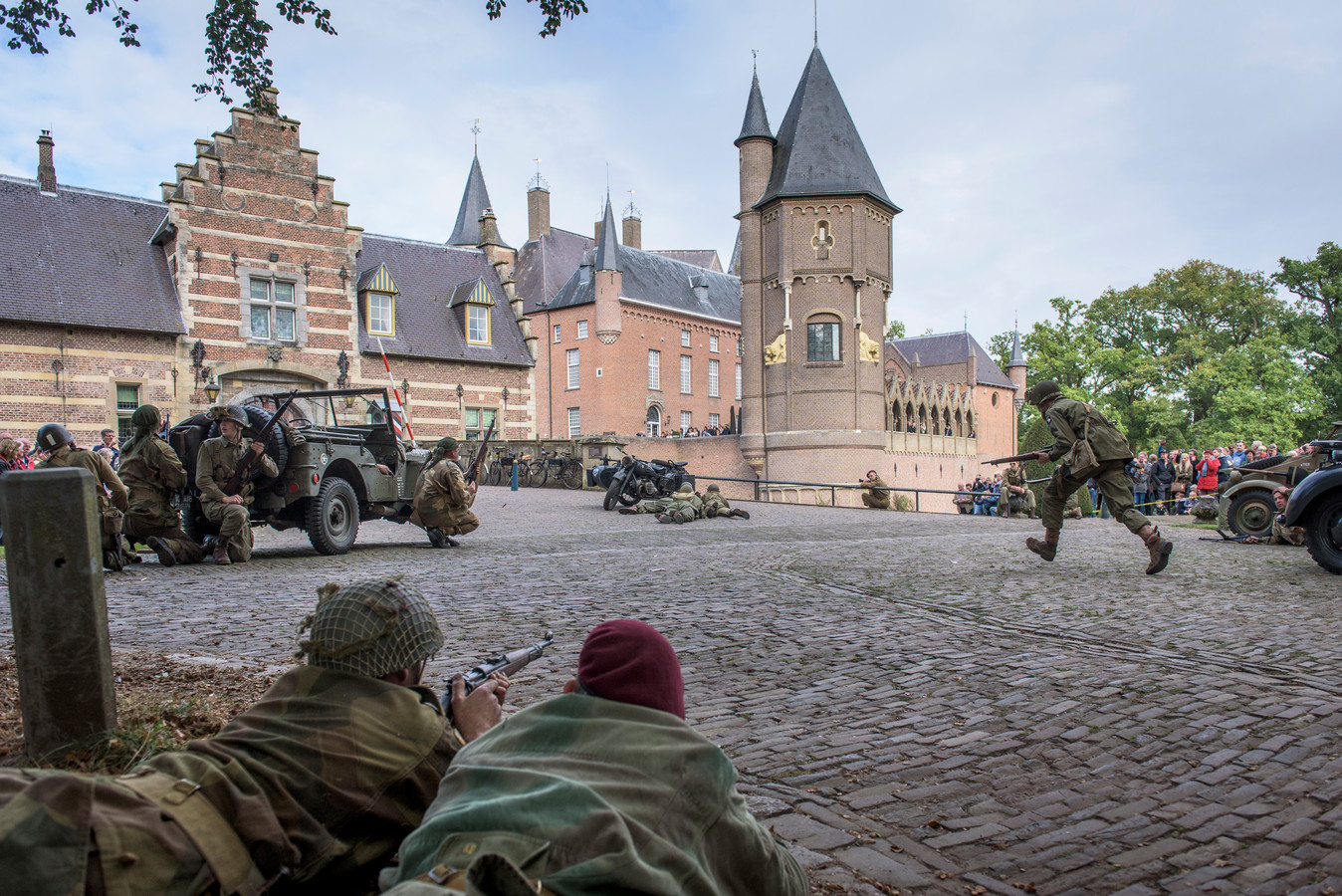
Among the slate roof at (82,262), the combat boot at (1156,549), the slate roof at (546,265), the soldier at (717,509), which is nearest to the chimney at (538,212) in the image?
the slate roof at (546,265)

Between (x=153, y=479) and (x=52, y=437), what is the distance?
124cm

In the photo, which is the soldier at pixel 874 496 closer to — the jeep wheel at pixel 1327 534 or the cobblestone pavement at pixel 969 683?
the cobblestone pavement at pixel 969 683

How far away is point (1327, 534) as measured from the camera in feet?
Result: 30.2

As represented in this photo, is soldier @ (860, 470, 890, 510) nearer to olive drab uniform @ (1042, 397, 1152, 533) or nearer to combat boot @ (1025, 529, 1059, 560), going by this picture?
combat boot @ (1025, 529, 1059, 560)

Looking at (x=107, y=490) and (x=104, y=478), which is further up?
(x=104, y=478)

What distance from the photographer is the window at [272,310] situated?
1133 inches

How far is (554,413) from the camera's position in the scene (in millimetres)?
54812

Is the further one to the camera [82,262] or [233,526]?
[82,262]

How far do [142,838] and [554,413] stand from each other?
175 feet

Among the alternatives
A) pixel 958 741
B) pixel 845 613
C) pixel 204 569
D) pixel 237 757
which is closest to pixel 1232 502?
pixel 845 613

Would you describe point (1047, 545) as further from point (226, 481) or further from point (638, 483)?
point (638, 483)

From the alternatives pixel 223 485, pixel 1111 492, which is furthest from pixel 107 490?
pixel 1111 492

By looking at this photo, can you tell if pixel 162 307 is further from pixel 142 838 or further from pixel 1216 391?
pixel 1216 391

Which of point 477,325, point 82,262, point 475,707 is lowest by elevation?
point 475,707
